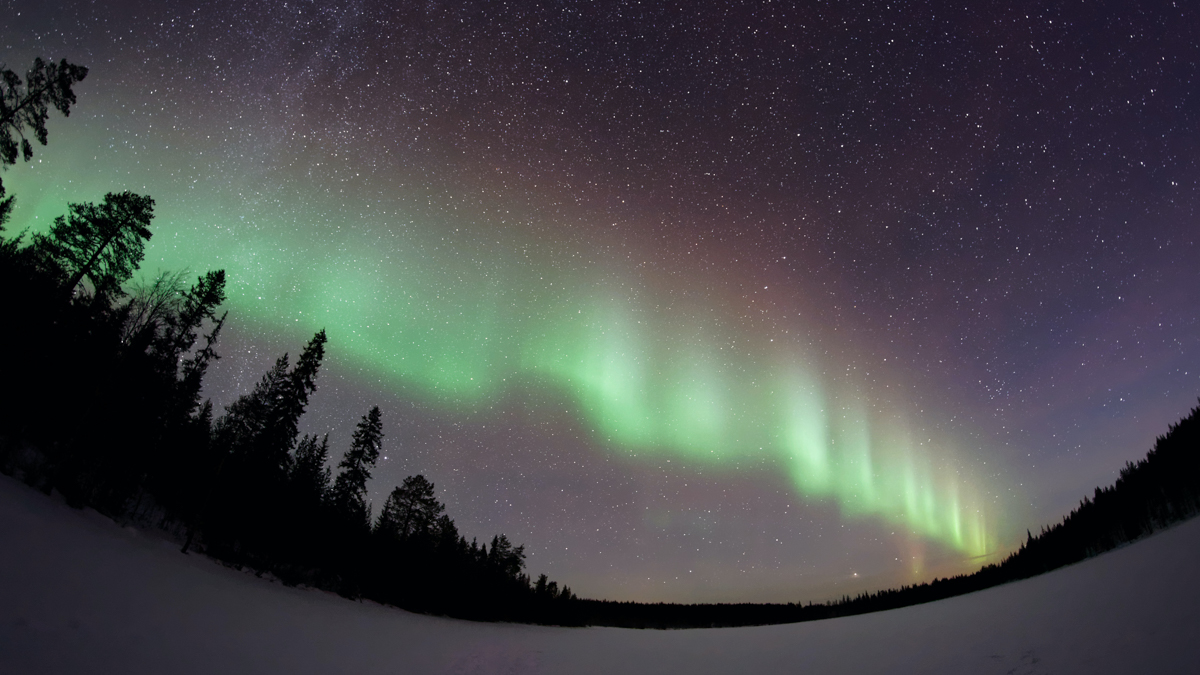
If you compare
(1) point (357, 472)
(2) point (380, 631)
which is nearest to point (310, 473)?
(1) point (357, 472)

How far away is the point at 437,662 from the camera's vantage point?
19500 millimetres

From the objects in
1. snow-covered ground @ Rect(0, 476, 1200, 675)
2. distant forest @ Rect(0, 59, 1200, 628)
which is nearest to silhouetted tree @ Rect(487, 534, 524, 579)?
distant forest @ Rect(0, 59, 1200, 628)

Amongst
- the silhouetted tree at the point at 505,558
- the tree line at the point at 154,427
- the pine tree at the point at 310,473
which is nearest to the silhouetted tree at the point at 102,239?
the tree line at the point at 154,427

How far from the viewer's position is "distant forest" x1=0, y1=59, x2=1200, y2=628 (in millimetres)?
22906

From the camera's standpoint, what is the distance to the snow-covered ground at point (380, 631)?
936cm

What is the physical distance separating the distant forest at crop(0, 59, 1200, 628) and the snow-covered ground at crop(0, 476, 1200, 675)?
592 cm

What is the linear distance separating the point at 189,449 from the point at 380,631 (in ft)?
73.7

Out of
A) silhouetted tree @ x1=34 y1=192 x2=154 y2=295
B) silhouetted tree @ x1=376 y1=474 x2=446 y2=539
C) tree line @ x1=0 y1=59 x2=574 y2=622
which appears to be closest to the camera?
tree line @ x1=0 y1=59 x2=574 y2=622

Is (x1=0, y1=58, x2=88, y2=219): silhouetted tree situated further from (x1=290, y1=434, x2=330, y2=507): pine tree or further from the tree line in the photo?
(x1=290, y1=434, x2=330, y2=507): pine tree

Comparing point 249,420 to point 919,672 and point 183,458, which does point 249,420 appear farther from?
point 919,672

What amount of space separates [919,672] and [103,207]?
48.0 m

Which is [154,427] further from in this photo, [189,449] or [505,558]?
[505,558]

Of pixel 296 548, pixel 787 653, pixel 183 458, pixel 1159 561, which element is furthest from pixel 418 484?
pixel 1159 561

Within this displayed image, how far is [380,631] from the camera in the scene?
2508 cm
